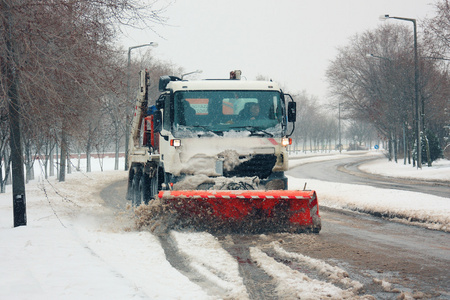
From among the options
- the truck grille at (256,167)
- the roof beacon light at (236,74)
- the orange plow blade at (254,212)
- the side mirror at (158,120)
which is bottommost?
the orange plow blade at (254,212)

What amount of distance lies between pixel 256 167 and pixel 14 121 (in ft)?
14.5

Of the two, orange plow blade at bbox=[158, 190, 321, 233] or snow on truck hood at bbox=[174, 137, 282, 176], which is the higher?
snow on truck hood at bbox=[174, 137, 282, 176]

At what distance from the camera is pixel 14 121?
912 cm

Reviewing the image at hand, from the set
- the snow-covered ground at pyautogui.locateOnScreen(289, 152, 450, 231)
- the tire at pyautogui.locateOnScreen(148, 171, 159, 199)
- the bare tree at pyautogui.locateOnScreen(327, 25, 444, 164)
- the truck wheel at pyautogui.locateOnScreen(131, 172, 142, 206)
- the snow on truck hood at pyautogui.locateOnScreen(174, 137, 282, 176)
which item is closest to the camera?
the snow on truck hood at pyautogui.locateOnScreen(174, 137, 282, 176)

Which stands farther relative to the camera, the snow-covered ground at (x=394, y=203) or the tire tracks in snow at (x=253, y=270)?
the snow-covered ground at (x=394, y=203)

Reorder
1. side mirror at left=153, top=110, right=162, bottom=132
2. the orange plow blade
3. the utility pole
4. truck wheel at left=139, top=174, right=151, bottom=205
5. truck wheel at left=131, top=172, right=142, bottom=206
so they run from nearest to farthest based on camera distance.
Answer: the utility pole, the orange plow blade, side mirror at left=153, top=110, right=162, bottom=132, truck wheel at left=139, top=174, right=151, bottom=205, truck wheel at left=131, top=172, right=142, bottom=206

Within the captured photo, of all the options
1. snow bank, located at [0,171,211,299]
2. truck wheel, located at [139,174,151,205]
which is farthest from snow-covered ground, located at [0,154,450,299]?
truck wheel, located at [139,174,151,205]

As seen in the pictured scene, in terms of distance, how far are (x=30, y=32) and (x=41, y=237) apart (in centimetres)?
325

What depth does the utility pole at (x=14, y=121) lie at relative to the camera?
8047mm

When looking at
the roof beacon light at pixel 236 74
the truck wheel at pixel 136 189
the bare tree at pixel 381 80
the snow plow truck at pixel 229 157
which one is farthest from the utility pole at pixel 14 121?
the bare tree at pixel 381 80

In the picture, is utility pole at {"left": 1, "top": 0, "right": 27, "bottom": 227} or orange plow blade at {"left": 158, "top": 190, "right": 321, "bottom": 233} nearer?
utility pole at {"left": 1, "top": 0, "right": 27, "bottom": 227}

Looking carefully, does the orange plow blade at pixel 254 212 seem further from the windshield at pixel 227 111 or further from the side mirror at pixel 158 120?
the side mirror at pixel 158 120

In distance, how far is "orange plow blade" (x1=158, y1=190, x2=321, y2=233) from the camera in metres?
9.20

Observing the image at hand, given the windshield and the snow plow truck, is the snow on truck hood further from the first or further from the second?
the windshield
